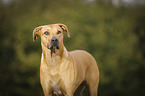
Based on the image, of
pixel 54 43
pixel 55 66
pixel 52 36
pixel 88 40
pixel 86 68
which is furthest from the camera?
pixel 88 40

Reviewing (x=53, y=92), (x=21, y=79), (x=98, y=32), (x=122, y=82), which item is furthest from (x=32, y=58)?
(x=53, y=92)

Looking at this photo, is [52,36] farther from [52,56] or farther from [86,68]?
[86,68]

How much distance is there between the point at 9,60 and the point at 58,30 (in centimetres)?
1268

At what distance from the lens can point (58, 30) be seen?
14.0 ft

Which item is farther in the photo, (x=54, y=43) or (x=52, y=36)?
(x=52, y=36)

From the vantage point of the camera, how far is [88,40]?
16.6 metres

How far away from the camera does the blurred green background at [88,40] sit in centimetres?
1588

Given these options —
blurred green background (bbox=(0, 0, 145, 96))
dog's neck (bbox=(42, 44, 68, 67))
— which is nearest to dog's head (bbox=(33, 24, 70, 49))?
dog's neck (bbox=(42, 44, 68, 67))

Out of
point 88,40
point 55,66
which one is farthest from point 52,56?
point 88,40

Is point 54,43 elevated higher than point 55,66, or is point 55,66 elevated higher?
point 54,43

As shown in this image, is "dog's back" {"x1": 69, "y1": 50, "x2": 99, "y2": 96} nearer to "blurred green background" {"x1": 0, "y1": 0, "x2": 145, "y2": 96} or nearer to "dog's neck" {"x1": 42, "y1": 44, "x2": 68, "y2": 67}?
"dog's neck" {"x1": 42, "y1": 44, "x2": 68, "y2": 67}

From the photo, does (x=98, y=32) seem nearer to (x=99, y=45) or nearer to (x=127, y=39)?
(x=99, y=45)

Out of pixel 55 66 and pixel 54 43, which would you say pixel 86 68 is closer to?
pixel 55 66

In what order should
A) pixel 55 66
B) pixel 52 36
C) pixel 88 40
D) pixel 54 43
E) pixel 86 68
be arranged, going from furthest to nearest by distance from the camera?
pixel 88 40, pixel 86 68, pixel 55 66, pixel 52 36, pixel 54 43
